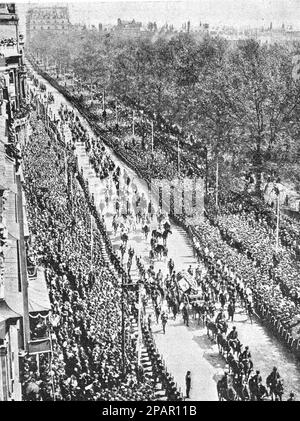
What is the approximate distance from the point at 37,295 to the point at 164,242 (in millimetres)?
12999

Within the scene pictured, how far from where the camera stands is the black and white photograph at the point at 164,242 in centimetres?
1758

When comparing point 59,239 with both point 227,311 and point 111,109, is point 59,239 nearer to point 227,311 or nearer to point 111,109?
point 227,311

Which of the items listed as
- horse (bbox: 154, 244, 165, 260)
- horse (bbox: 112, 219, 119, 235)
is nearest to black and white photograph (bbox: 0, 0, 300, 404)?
horse (bbox: 154, 244, 165, 260)

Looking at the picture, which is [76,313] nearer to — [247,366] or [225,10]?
[247,366]

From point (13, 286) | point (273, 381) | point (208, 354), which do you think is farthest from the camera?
point (208, 354)

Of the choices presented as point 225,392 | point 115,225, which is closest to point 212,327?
point 225,392

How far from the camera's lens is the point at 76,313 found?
20.3m

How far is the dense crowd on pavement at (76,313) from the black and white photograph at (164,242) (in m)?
0.07

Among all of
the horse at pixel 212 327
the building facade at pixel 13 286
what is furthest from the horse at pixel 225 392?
the building facade at pixel 13 286

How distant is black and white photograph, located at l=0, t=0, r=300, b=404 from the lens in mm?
17578

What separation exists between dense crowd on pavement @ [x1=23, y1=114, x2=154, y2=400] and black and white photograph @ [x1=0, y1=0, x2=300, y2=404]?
0.22ft

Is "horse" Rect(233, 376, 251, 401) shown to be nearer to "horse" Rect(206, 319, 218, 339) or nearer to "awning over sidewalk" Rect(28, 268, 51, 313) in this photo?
"horse" Rect(206, 319, 218, 339)

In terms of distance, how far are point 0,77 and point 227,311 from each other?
46.0 feet

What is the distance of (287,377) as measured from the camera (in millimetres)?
20406
